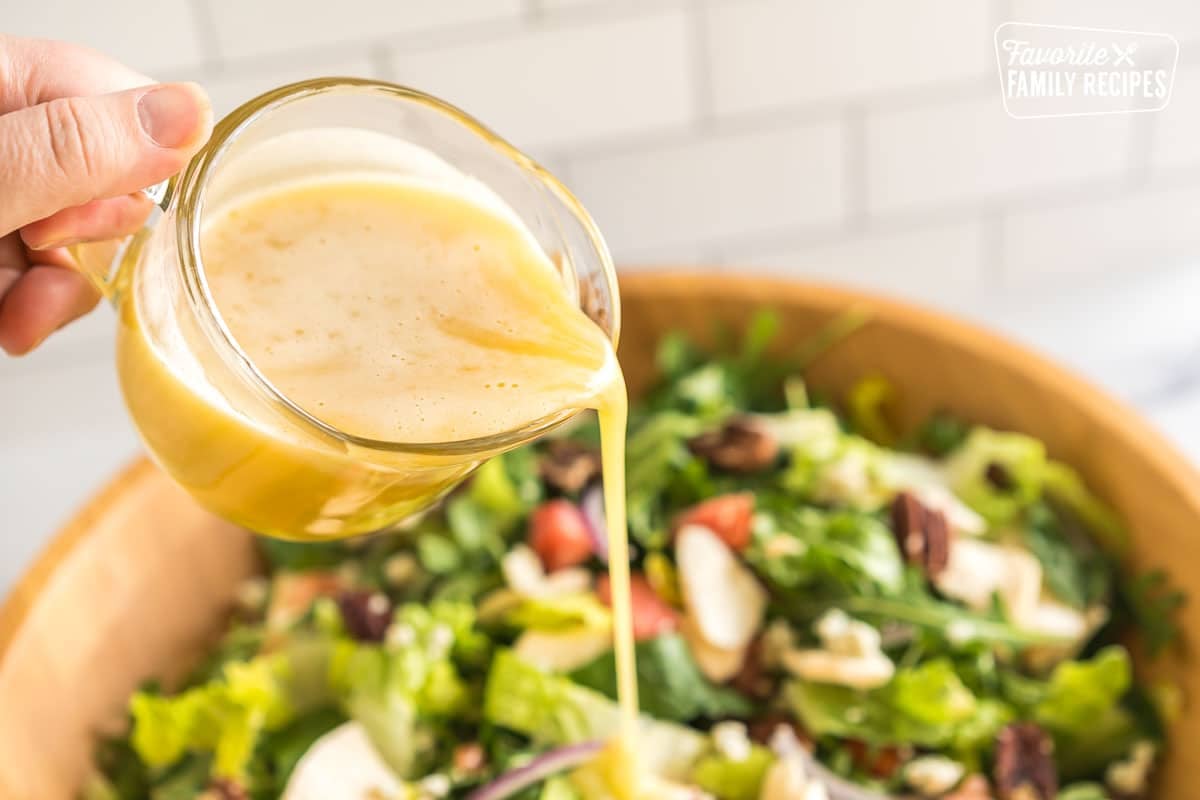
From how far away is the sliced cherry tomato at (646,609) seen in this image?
1300 millimetres

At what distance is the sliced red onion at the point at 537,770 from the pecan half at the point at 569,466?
34 cm

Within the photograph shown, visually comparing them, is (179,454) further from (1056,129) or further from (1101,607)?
(1056,129)

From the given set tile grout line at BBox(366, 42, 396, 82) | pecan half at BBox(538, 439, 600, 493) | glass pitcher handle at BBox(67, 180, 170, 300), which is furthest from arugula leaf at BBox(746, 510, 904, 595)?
tile grout line at BBox(366, 42, 396, 82)

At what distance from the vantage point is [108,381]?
2006 millimetres

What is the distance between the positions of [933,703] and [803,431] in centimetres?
40

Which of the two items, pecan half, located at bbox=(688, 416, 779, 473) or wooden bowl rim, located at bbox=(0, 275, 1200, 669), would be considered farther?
pecan half, located at bbox=(688, 416, 779, 473)

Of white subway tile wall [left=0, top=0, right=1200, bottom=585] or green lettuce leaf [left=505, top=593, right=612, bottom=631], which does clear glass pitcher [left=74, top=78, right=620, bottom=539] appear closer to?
green lettuce leaf [left=505, top=593, right=612, bottom=631]

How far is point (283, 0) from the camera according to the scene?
169cm

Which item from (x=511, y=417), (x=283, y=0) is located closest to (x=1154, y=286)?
(x=283, y=0)

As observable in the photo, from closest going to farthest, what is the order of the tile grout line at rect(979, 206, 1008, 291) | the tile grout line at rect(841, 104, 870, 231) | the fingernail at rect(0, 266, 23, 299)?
the fingernail at rect(0, 266, 23, 299) → the tile grout line at rect(841, 104, 870, 231) → the tile grout line at rect(979, 206, 1008, 291)

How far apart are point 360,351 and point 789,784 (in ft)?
1.91

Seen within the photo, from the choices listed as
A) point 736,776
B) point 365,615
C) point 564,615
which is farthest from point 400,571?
point 736,776

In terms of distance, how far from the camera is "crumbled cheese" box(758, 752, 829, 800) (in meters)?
1.15

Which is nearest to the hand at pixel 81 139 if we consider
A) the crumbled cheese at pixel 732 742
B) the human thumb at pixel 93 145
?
the human thumb at pixel 93 145
